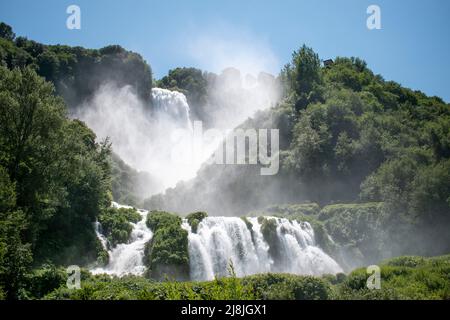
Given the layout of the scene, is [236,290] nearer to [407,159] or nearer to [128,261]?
[128,261]

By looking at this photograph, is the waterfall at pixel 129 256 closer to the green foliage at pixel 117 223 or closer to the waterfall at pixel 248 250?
the green foliage at pixel 117 223

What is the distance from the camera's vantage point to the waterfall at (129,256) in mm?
34219

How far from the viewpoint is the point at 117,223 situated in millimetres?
38344

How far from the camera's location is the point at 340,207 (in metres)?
52.2

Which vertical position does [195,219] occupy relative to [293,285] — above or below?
above

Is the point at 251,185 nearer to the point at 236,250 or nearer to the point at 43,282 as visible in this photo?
the point at 236,250

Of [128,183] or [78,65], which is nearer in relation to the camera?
[128,183]

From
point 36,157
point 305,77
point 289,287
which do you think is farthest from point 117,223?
point 305,77

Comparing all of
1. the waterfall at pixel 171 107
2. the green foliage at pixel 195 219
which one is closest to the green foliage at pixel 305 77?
the waterfall at pixel 171 107

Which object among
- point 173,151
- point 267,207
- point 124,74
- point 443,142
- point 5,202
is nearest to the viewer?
point 5,202

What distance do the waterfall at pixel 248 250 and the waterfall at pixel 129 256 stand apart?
3.99 metres

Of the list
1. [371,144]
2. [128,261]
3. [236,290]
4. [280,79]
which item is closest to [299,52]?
[280,79]

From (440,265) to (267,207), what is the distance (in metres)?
35.4

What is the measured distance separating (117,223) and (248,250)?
11.9 m
